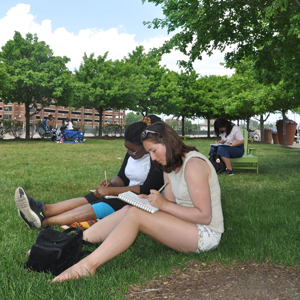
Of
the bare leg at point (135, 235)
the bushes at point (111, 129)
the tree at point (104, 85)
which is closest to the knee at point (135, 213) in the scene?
the bare leg at point (135, 235)

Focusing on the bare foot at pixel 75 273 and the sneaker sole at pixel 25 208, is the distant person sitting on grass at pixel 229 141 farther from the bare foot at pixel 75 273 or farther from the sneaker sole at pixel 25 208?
the bare foot at pixel 75 273

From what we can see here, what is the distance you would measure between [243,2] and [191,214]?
22.1 feet

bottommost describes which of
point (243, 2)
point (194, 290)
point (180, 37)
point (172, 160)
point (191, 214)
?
point (194, 290)

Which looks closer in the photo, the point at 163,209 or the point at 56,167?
the point at 163,209

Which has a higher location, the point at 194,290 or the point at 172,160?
the point at 172,160

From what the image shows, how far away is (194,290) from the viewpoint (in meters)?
2.61

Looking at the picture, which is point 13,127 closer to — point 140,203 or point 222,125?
point 222,125

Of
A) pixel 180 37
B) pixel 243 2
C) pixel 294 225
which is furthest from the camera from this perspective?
pixel 180 37

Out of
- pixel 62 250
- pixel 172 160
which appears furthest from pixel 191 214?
pixel 62 250

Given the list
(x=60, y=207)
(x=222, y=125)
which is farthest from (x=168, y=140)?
(x=222, y=125)

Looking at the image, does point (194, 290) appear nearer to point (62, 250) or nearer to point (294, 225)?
point (62, 250)

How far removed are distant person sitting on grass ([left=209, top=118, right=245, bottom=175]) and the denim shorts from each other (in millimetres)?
5885

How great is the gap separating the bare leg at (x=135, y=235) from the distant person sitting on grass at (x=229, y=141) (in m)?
6.01

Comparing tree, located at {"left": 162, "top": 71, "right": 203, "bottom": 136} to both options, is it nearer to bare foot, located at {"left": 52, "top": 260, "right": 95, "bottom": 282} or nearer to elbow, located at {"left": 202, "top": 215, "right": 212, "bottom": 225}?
elbow, located at {"left": 202, "top": 215, "right": 212, "bottom": 225}
